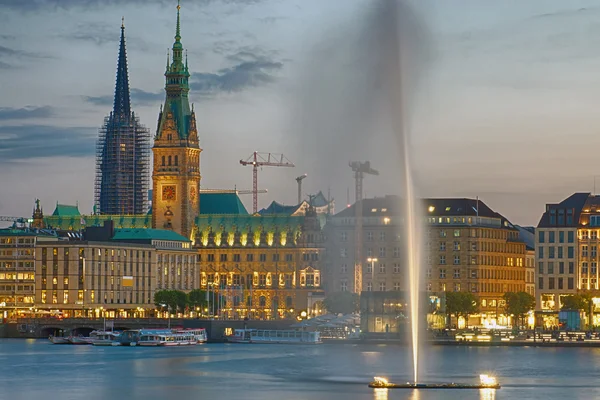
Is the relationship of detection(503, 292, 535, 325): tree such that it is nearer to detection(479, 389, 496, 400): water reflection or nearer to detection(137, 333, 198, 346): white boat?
detection(137, 333, 198, 346): white boat

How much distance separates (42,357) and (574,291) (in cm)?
6484

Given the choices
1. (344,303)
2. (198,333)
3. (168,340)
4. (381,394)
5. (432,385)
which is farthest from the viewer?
(344,303)

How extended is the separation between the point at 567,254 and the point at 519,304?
25.2 ft

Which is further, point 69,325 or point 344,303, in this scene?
point 344,303

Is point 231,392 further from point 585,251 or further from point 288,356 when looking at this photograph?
point 585,251

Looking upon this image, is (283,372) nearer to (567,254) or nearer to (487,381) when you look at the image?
(487,381)

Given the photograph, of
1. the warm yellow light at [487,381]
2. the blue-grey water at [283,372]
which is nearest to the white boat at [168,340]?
the blue-grey water at [283,372]

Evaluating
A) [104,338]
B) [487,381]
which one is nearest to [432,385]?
[487,381]

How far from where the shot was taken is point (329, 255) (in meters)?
189

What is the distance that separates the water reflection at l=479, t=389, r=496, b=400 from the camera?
89.0 metres

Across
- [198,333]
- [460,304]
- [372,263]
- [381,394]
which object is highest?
[372,263]

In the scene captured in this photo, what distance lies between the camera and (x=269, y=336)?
177m

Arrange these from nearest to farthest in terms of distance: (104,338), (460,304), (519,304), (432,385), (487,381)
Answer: (432,385) → (487,381) → (104,338) → (460,304) → (519,304)

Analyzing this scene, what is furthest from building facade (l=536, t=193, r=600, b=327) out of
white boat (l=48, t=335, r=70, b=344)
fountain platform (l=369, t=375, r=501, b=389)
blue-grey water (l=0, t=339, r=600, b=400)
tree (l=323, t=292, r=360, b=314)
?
fountain platform (l=369, t=375, r=501, b=389)
